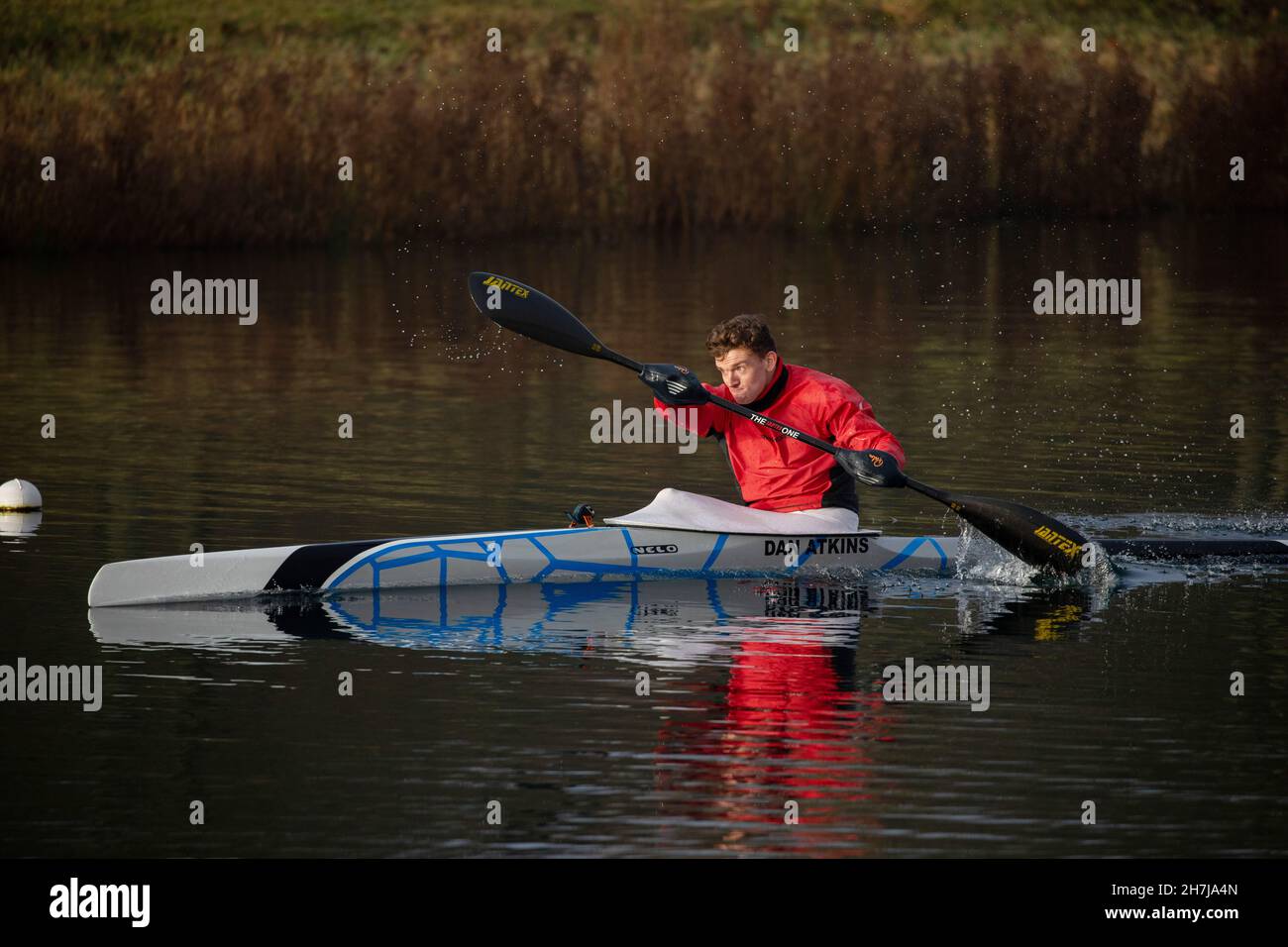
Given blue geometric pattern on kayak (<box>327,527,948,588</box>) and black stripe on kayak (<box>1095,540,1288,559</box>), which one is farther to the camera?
black stripe on kayak (<box>1095,540,1288,559</box>)

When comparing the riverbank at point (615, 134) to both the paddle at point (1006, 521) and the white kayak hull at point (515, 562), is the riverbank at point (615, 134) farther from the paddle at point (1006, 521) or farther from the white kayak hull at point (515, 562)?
the white kayak hull at point (515, 562)

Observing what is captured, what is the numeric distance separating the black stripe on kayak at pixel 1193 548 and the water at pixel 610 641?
176 millimetres

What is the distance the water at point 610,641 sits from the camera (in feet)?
27.8

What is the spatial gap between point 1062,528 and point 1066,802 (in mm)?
4771

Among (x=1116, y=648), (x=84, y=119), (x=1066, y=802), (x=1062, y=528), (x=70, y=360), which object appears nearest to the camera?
(x=1066, y=802)

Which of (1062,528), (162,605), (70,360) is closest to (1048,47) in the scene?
(70,360)

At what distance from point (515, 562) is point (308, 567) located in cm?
123

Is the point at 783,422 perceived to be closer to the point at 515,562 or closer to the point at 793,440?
the point at 793,440

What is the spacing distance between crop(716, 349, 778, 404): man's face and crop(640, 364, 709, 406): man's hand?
0.19m

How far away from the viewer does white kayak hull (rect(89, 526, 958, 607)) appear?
12266 mm

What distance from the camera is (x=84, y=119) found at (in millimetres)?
32062

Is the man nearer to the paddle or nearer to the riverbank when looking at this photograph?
the paddle

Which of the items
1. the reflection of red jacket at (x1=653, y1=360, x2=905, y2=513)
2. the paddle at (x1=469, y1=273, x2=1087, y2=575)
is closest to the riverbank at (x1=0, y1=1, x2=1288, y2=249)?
the paddle at (x1=469, y1=273, x2=1087, y2=575)
